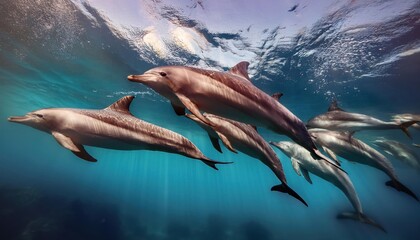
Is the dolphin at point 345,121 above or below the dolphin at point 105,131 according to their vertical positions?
above

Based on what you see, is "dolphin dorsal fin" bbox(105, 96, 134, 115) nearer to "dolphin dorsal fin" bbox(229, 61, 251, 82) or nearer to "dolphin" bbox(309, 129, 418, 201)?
"dolphin dorsal fin" bbox(229, 61, 251, 82)

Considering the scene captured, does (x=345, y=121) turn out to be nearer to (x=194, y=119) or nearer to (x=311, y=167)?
(x=311, y=167)

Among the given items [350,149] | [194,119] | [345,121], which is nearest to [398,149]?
[350,149]

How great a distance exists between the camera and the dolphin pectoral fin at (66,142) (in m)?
4.12

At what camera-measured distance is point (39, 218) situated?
16266 millimetres

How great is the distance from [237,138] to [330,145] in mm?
3562

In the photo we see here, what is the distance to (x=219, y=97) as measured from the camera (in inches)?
131

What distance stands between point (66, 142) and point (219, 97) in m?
2.73

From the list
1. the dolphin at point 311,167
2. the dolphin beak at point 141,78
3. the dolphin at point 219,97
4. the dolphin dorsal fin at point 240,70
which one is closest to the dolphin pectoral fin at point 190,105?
the dolphin at point 219,97

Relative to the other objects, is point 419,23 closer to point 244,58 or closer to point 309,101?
point 244,58

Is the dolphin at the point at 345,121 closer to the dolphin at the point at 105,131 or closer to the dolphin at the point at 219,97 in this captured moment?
the dolphin at the point at 219,97

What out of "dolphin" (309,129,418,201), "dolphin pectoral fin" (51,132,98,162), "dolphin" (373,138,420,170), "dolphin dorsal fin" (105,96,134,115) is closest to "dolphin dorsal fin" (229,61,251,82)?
"dolphin dorsal fin" (105,96,134,115)

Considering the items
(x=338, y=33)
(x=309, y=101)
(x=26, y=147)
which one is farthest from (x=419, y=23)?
(x=26, y=147)

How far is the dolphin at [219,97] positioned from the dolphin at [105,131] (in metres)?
0.75
